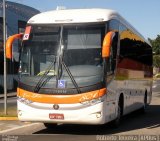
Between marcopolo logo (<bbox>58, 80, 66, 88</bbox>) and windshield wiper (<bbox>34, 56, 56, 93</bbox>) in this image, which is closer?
marcopolo logo (<bbox>58, 80, 66, 88</bbox>)

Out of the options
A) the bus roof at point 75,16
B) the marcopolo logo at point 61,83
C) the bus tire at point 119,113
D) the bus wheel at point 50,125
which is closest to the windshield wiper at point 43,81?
the marcopolo logo at point 61,83

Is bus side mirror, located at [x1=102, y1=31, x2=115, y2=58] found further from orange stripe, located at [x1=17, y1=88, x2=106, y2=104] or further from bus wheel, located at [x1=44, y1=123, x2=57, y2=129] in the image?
bus wheel, located at [x1=44, y1=123, x2=57, y2=129]

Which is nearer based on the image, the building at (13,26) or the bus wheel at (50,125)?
the bus wheel at (50,125)

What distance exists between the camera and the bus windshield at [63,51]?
42.6 ft

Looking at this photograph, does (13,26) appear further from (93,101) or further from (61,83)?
(93,101)

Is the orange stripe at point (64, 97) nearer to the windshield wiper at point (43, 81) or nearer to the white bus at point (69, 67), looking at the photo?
the white bus at point (69, 67)

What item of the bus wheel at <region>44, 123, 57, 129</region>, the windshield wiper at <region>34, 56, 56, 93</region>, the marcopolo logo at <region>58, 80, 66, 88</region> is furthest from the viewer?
the bus wheel at <region>44, 123, 57, 129</region>

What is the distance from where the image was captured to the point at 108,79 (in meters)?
13.3

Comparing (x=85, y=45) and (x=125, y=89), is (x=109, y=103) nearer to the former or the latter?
(x=85, y=45)

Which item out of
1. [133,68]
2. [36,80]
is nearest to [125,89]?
[133,68]

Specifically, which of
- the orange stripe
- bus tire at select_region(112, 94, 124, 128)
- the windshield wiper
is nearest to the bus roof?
the windshield wiper

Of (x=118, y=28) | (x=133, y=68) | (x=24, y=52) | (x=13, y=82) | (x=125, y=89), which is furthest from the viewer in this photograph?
(x=13, y=82)

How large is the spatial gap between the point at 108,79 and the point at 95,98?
33.9 inches

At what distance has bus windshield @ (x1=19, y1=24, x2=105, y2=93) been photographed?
1298 cm
